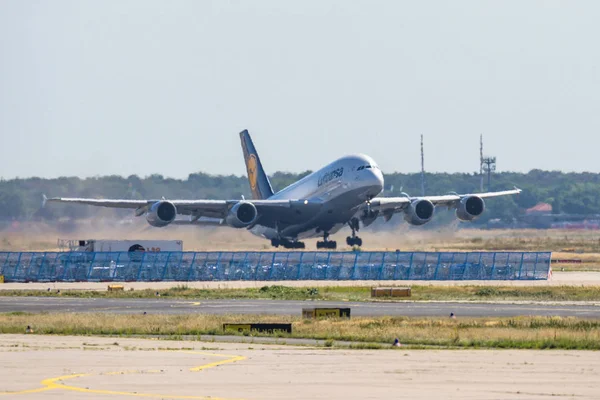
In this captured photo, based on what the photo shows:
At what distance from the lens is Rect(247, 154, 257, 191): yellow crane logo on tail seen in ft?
321

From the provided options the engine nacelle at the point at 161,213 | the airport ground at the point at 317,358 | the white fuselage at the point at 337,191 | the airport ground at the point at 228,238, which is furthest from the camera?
the airport ground at the point at 228,238

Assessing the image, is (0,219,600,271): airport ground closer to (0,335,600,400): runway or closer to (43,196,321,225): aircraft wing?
(43,196,321,225): aircraft wing

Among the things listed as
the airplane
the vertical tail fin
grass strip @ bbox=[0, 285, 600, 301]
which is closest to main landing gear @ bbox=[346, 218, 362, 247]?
the airplane

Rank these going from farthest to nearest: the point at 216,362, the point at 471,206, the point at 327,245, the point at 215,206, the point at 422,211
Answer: the point at 471,206, the point at 422,211, the point at 215,206, the point at 327,245, the point at 216,362

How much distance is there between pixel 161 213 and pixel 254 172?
18.9m

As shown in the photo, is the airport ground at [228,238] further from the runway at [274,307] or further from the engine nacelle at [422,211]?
the runway at [274,307]

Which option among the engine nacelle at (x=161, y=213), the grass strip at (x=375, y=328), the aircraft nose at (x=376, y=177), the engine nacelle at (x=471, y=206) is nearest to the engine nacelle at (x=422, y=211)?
the engine nacelle at (x=471, y=206)

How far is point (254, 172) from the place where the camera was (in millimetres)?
98188

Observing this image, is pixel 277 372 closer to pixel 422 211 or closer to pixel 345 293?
pixel 345 293

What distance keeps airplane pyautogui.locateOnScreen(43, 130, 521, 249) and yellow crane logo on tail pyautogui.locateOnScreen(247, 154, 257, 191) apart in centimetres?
849

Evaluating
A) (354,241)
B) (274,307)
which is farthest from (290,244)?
(274,307)

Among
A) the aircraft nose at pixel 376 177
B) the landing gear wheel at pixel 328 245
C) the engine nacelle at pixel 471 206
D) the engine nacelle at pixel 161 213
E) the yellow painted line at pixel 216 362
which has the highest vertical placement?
the aircraft nose at pixel 376 177

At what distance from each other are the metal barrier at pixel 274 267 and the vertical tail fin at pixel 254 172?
26931mm

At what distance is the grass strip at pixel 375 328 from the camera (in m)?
30.3
